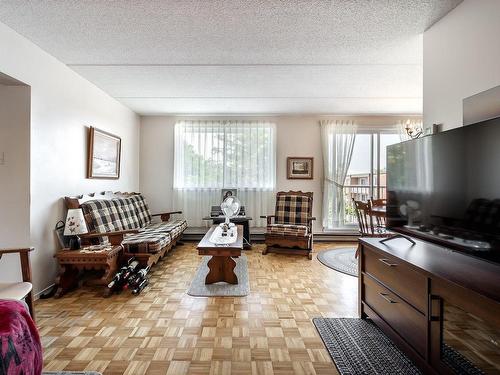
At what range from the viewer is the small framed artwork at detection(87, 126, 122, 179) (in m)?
3.38

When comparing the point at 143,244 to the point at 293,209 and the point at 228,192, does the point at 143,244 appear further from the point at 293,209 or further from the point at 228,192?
the point at 293,209

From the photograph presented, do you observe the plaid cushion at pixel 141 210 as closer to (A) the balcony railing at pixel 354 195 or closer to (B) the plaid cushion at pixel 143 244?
(B) the plaid cushion at pixel 143 244

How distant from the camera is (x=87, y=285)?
2.87 m

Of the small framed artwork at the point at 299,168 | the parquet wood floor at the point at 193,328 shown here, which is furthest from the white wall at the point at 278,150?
the parquet wood floor at the point at 193,328

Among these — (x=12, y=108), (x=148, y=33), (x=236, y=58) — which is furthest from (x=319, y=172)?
(x=12, y=108)

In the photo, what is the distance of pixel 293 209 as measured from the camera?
4.50 metres

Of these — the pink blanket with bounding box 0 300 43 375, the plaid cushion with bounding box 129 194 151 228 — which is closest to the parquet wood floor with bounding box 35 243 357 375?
the pink blanket with bounding box 0 300 43 375

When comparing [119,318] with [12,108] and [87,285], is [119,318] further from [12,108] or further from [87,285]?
[12,108]

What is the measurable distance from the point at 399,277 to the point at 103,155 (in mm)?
3737

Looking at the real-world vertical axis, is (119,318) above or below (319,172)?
below

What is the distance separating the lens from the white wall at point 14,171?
2.42 m

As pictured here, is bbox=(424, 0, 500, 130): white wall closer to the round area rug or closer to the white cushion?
the round area rug

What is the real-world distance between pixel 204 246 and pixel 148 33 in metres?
1.99

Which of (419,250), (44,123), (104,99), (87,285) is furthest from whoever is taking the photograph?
(104,99)
